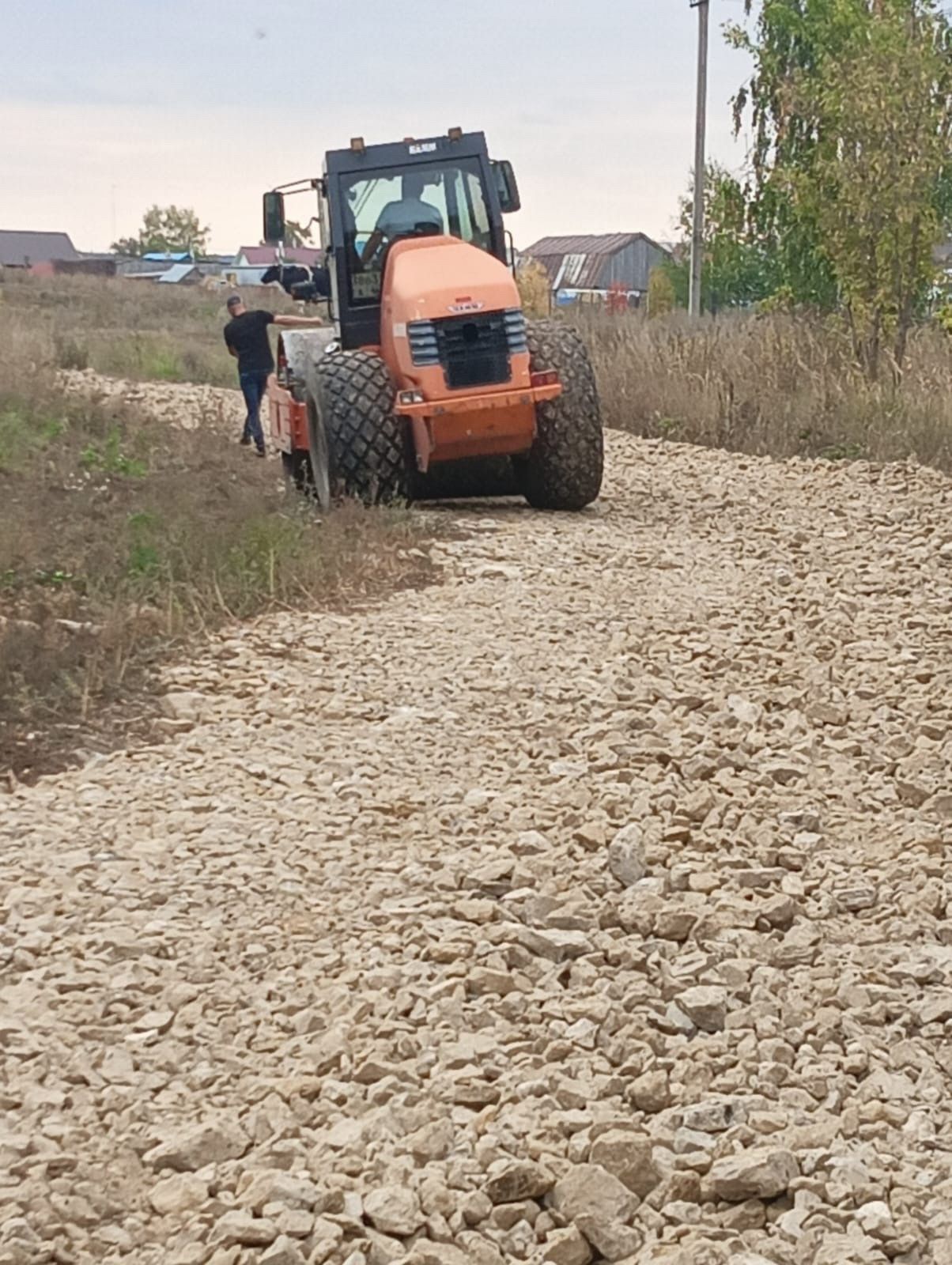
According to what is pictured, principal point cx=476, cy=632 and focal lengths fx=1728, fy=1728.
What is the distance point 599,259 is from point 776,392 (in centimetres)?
7121

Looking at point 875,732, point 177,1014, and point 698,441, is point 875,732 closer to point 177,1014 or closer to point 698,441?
point 177,1014

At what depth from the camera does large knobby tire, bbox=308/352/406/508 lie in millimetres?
10633

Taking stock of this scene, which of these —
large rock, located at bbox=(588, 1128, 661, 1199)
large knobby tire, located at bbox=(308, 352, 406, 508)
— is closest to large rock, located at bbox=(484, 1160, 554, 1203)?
large rock, located at bbox=(588, 1128, 661, 1199)

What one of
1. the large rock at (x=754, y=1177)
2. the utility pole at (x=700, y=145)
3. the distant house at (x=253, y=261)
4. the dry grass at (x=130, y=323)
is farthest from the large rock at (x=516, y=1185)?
the distant house at (x=253, y=261)

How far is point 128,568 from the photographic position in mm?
8781

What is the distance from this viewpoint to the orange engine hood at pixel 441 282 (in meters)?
10.6

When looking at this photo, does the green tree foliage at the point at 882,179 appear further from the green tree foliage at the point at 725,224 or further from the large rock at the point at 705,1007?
the large rock at the point at 705,1007

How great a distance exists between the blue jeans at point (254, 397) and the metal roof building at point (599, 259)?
68.7m

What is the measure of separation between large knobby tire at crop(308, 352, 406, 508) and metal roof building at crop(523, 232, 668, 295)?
244 feet

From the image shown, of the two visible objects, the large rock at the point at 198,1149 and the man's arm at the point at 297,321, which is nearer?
the large rock at the point at 198,1149

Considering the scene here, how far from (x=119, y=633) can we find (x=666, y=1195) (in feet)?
15.7

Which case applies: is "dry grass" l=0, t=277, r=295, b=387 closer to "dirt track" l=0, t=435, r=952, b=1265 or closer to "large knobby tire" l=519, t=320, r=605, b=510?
"large knobby tire" l=519, t=320, r=605, b=510

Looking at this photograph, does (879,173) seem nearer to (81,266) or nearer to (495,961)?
(495,961)

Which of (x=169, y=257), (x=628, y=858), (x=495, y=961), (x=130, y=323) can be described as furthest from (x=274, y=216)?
(x=169, y=257)
